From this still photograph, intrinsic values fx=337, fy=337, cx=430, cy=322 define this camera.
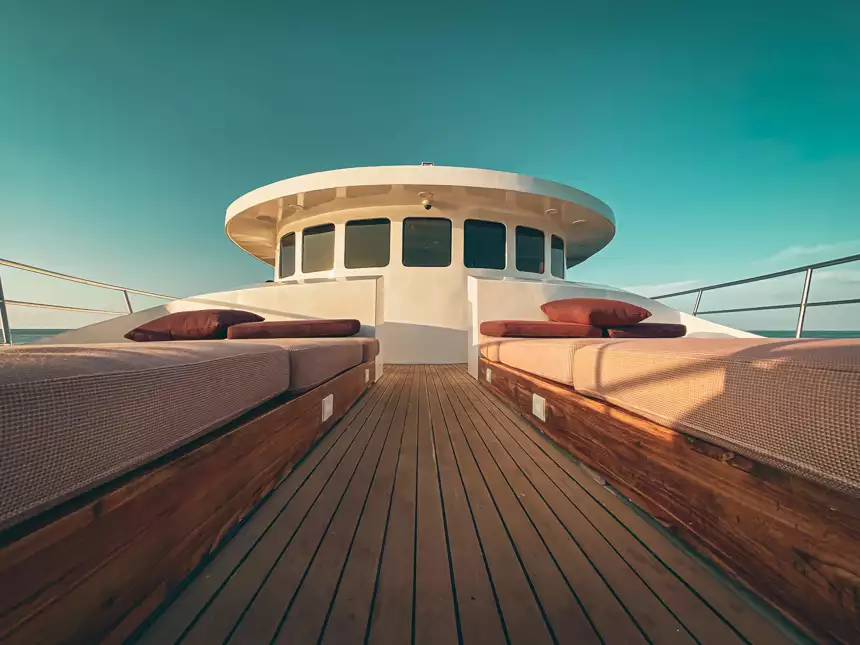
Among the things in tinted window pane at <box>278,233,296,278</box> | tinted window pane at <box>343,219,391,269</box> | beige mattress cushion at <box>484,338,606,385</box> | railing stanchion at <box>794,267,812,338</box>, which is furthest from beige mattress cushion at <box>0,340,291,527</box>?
tinted window pane at <box>278,233,296,278</box>

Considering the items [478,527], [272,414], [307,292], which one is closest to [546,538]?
[478,527]

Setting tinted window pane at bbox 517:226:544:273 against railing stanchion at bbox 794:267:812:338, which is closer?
railing stanchion at bbox 794:267:812:338

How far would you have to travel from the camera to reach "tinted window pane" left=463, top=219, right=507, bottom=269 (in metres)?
5.55

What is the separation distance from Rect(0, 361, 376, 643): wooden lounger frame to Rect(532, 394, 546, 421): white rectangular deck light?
48.8 inches

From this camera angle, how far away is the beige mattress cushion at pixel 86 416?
382 mm

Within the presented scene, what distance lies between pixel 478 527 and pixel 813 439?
2.37ft

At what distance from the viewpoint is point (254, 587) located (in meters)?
0.70

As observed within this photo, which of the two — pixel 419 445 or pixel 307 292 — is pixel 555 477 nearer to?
pixel 419 445

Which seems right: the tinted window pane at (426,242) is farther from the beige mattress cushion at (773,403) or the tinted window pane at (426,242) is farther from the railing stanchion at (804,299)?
the beige mattress cushion at (773,403)

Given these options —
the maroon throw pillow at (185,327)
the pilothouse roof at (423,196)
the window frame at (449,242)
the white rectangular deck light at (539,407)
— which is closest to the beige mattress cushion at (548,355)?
the white rectangular deck light at (539,407)

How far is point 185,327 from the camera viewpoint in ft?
8.20

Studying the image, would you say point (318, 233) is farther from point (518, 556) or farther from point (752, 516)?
point (752, 516)

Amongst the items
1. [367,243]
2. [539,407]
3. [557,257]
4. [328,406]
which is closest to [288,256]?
[367,243]

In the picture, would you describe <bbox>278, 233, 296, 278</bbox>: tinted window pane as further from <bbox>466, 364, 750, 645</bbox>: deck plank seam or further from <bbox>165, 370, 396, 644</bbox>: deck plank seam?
<bbox>466, 364, 750, 645</bbox>: deck plank seam
